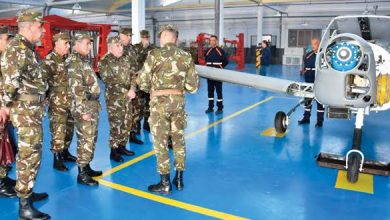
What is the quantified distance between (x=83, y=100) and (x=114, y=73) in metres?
1.00

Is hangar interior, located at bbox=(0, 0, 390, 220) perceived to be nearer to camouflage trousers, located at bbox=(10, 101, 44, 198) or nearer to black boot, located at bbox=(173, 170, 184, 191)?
black boot, located at bbox=(173, 170, 184, 191)

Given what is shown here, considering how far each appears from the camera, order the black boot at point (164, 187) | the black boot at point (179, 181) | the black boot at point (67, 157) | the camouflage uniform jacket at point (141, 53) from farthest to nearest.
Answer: the camouflage uniform jacket at point (141, 53)
the black boot at point (67, 157)
the black boot at point (179, 181)
the black boot at point (164, 187)

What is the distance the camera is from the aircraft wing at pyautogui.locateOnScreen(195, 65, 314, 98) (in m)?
5.71

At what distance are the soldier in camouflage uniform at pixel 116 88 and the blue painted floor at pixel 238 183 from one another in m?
0.47

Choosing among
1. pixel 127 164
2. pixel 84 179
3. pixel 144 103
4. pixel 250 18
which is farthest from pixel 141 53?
pixel 250 18

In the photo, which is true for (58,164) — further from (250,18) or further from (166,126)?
(250,18)

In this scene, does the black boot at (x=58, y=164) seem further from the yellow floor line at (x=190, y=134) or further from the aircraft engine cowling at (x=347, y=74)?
the aircraft engine cowling at (x=347, y=74)

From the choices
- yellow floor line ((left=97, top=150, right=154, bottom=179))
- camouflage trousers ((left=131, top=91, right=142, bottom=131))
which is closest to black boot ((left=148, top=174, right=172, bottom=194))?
yellow floor line ((left=97, top=150, right=154, bottom=179))

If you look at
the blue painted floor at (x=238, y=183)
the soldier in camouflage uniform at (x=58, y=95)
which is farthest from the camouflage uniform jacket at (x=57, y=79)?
the blue painted floor at (x=238, y=183)

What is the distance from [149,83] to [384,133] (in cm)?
546

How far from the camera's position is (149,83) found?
3.82 meters

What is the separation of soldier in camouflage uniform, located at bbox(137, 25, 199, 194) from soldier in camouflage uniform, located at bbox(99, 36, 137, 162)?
1.09 m

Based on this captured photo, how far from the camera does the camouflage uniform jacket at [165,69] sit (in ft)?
12.2

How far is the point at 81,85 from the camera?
3984 mm
